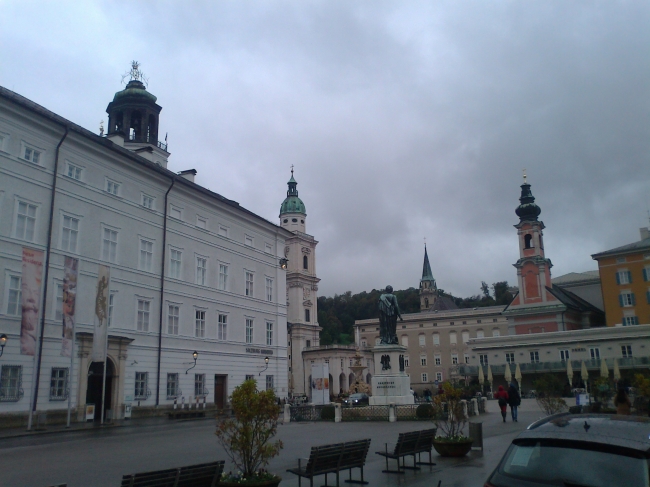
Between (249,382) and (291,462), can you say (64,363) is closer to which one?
(291,462)

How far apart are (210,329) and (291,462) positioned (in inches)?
1137

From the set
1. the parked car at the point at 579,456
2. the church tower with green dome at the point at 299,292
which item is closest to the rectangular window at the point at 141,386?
the parked car at the point at 579,456

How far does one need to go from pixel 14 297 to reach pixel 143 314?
8.89 meters

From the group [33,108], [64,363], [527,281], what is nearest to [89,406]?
[64,363]

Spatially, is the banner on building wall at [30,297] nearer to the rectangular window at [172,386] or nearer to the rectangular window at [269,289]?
the rectangular window at [172,386]

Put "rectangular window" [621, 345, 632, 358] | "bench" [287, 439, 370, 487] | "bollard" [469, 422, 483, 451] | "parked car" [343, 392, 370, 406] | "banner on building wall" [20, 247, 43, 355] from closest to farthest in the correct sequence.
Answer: "bench" [287, 439, 370, 487] → "bollard" [469, 422, 483, 451] → "banner on building wall" [20, 247, 43, 355] → "parked car" [343, 392, 370, 406] → "rectangular window" [621, 345, 632, 358]

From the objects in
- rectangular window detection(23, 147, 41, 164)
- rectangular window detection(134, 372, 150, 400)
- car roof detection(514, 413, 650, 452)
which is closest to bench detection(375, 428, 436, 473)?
car roof detection(514, 413, 650, 452)

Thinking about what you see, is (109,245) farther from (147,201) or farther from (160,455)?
(160,455)

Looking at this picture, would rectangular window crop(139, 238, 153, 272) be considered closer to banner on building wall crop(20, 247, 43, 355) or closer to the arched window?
banner on building wall crop(20, 247, 43, 355)

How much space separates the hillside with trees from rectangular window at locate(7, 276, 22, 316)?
9904 cm

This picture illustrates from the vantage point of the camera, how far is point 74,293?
28.2 meters

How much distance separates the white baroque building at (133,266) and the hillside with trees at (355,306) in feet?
264

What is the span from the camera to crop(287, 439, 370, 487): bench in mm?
9867

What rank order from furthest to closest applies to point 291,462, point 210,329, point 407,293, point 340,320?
point 407,293, point 340,320, point 210,329, point 291,462
